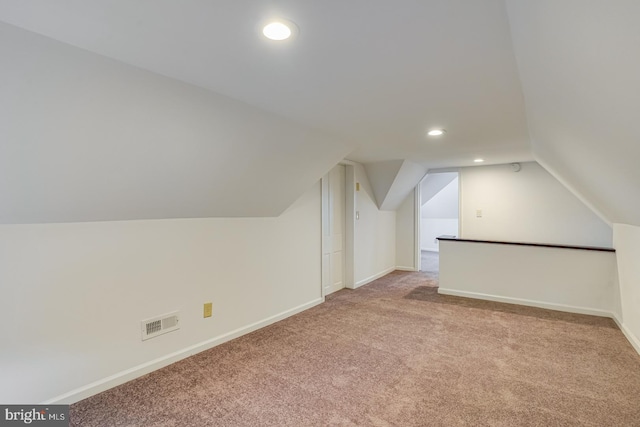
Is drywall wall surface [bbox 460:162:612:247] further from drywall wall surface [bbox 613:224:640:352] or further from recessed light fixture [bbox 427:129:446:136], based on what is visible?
recessed light fixture [bbox 427:129:446:136]

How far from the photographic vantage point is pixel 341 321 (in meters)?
3.49

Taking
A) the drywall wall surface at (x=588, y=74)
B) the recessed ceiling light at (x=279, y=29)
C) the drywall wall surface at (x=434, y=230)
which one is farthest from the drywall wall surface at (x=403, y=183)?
the recessed ceiling light at (x=279, y=29)

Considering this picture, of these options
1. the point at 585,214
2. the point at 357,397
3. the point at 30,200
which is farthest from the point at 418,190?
the point at 30,200

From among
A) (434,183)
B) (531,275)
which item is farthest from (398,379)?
(434,183)

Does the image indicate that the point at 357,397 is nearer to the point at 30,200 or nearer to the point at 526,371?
the point at 526,371

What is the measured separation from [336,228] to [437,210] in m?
5.13

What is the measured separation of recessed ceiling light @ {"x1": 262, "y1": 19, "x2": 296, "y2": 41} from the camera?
1.27 m

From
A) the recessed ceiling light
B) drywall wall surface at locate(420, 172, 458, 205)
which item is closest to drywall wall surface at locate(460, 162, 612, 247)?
drywall wall surface at locate(420, 172, 458, 205)

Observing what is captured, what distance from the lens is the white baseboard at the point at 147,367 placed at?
6.70ft

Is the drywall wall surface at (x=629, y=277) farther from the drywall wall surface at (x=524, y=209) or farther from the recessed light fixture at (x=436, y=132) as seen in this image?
the recessed light fixture at (x=436, y=132)

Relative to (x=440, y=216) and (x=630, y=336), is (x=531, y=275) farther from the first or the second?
(x=440, y=216)

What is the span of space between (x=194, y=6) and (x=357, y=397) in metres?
2.31

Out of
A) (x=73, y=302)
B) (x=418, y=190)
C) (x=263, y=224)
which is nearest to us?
(x=73, y=302)

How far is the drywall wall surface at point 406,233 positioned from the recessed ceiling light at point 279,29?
5.15 meters
